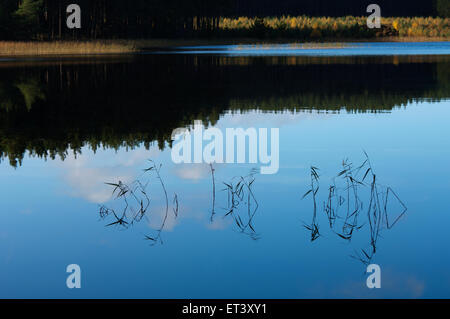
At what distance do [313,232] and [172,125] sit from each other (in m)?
11.8

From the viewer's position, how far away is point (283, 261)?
365 inches

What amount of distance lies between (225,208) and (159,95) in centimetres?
2009

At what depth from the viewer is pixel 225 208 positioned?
11750 millimetres

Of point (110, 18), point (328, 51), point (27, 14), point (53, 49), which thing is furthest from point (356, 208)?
point (110, 18)

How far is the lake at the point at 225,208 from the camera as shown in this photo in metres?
8.70

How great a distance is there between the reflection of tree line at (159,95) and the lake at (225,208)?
167 mm

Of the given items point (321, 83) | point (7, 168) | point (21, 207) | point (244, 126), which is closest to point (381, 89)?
point (321, 83)

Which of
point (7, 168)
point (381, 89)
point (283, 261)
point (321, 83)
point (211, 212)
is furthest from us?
point (321, 83)

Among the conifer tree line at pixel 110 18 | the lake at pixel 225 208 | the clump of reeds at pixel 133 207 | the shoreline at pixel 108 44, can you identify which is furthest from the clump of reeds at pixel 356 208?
the conifer tree line at pixel 110 18

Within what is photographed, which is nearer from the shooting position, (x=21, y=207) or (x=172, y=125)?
(x=21, y=207)

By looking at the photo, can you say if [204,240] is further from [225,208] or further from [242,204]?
[242,204]

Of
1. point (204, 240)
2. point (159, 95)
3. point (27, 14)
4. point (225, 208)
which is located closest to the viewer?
point (204, 240)

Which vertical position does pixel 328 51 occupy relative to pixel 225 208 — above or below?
above
